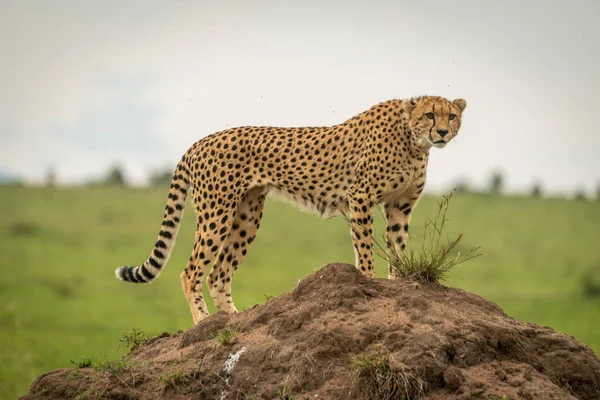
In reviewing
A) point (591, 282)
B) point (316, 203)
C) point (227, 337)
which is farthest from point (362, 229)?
point (591, 282)

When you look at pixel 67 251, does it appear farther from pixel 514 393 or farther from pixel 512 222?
pixel 514 393

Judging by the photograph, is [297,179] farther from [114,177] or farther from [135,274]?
[114,177]

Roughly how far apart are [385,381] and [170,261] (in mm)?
20185

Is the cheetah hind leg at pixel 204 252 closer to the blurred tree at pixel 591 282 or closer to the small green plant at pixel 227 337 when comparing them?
the small green plant at pixel 227 337

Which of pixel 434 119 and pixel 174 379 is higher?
pixel 434 119

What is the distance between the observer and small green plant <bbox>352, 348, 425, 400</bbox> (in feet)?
17.6

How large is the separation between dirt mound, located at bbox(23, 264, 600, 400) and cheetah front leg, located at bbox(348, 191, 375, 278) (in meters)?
0.94

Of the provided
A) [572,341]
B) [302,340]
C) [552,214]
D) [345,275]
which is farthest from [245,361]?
[552,214]

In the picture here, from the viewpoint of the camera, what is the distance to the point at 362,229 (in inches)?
291

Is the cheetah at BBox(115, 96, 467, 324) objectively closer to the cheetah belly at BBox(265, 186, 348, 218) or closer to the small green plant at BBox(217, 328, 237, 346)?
the cheetah belly at BBox(265, 186, 348, 218)

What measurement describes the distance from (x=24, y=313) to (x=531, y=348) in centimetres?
1749

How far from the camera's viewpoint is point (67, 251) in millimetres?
26547

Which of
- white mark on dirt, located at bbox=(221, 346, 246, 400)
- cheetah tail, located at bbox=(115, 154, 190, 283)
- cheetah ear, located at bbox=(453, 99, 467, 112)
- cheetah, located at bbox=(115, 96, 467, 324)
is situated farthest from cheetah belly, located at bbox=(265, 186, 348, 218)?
white mark on dirt, located at bbox=(221, 346, 246, 400)

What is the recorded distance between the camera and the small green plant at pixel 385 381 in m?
5.36
